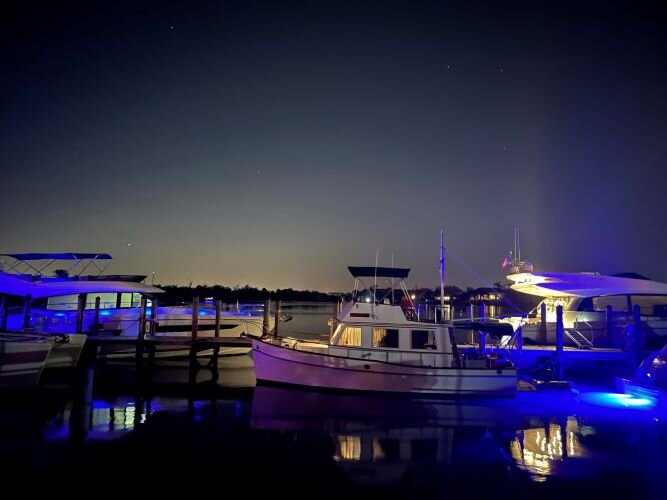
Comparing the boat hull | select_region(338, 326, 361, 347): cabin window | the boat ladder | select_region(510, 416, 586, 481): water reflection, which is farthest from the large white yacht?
the boat hull

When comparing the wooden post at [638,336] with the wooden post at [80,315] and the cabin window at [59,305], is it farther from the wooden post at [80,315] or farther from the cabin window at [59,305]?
the cabin window at [59,305]

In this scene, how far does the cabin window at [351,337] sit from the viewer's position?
17.2 m

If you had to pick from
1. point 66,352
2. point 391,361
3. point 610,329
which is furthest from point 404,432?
point 610,329

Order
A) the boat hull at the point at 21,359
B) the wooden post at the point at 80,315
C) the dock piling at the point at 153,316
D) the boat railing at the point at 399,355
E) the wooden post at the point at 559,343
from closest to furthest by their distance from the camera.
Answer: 1. the boat hull at the point at 21,359
2. the boat railing at the point at 399,355
3. the wooden post at the point at 559,343
4. the wooden post at the point at 80,315
5. the dock piling at the point at 153,316

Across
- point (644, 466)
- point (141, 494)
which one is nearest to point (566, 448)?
point (644, 466)

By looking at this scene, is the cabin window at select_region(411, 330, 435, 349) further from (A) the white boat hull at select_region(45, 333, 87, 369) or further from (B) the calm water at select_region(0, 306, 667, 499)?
(A) the white boat hull at select_region(45, 333, 87, 369)

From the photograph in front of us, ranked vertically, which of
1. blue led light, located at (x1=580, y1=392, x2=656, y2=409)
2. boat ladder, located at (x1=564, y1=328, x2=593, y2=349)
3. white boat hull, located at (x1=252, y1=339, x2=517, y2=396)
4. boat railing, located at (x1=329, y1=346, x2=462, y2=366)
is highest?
boat ladder, located at (x1=564, y1=328, x2=593, y2=349)

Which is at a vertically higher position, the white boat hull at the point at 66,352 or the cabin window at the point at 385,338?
the cabin window at the point at 385,338

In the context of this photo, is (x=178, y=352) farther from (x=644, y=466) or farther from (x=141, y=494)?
(x=644, y=466)

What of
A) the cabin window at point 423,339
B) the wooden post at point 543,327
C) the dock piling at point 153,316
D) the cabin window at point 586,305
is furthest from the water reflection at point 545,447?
the dock piling at point 153,316

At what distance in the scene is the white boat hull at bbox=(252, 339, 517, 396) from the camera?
1661 cm

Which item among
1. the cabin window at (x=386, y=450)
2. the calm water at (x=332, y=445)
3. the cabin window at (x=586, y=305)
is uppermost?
the cabin window at (x=586, y=305)

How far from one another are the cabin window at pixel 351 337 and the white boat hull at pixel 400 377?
2.13 feet

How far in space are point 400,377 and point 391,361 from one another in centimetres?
64
